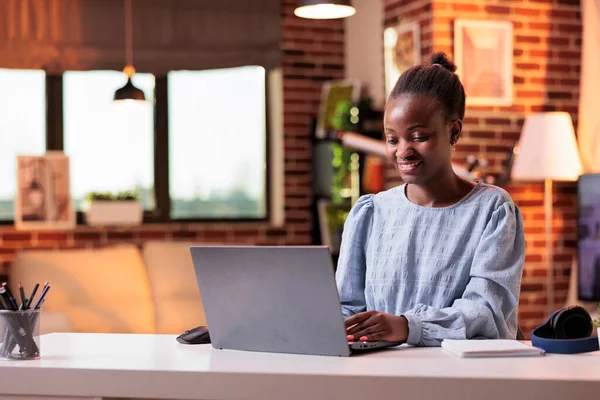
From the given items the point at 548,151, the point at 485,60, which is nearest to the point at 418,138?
the point at 548,151

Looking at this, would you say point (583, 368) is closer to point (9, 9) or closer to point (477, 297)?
point (477, 297)

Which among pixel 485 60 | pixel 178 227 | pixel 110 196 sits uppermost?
pixel 485 60

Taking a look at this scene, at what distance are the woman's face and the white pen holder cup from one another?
82 cm

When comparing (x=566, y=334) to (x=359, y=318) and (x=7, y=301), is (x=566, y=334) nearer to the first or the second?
(x=359, y=318)

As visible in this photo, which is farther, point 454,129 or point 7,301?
point 454,129

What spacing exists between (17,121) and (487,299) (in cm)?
470

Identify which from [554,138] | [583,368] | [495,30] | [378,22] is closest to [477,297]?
[583,368]

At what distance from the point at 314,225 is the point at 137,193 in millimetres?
1192

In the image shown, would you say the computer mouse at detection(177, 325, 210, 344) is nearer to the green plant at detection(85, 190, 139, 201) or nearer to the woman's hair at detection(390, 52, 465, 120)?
the woman's hair at detection(390, 52, 465, 120)

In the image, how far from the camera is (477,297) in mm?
1918

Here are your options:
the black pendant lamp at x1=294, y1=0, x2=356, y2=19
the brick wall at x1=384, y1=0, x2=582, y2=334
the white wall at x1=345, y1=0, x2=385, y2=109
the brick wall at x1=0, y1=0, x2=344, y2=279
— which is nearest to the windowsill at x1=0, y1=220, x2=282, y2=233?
the brick wall at x1=0, y1=0, x2=344, y2=279

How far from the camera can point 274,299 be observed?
1.72 m

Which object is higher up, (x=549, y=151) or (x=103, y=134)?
(x=103, y=134)

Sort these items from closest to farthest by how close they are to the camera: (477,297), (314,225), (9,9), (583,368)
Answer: (583,368) < (477,297) < (9,9) < (314,225)
